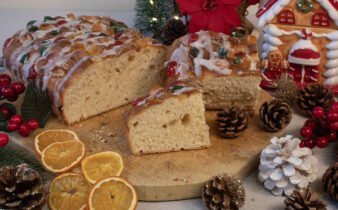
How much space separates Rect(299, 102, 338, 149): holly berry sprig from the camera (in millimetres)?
3201

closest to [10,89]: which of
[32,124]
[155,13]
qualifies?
[32,124]

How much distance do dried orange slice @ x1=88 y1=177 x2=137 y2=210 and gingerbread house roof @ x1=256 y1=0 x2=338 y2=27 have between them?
238 cm

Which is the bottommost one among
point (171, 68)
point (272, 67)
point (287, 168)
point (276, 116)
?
point (287, 168)

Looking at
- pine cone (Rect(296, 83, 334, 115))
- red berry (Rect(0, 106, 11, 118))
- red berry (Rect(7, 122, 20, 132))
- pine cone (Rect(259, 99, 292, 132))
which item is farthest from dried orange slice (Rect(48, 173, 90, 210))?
pine cone (Rect(296, 83, 334, 115))

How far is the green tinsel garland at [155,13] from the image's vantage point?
456cm

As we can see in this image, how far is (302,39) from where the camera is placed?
3.90 m

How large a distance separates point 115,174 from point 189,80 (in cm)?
118

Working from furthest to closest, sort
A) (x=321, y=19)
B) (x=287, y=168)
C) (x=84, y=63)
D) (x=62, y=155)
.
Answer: (x=321, y=19)
(x=84, y=63)
(x=62, y=155)
(x=287, y=168)

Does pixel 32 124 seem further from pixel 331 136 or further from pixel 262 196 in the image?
A: pixel 331 136

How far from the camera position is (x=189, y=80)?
3.46 m

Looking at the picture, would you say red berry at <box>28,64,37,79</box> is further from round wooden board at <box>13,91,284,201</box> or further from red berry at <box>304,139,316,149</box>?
red berry at <box>304,139,316,149</box>

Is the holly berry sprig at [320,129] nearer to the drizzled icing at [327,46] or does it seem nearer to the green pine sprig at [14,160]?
the drizzled icing at [327,46]

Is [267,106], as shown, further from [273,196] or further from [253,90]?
[273,196]

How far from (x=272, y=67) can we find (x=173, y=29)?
1227 millimetres
